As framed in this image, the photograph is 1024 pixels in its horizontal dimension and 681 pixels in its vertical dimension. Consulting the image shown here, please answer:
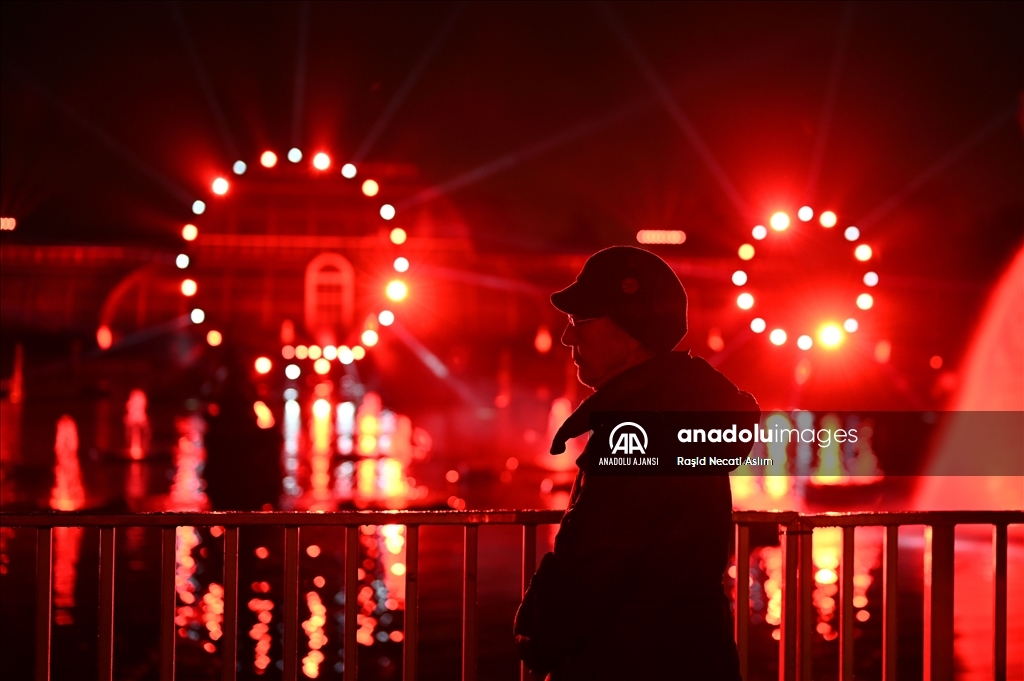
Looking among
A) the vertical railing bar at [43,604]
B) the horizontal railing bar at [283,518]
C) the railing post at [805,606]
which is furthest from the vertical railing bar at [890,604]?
the vertical railing bar at [43,604]

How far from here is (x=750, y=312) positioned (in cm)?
5906

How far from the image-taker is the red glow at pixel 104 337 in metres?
68.4

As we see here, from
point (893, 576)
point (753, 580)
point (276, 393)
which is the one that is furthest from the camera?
point (276, 393)

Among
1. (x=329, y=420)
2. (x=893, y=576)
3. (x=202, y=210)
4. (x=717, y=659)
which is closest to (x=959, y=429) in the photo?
(x=329, y=420)

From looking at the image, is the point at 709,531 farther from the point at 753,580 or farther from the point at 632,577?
the point at 753,580

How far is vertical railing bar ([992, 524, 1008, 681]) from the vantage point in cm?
488

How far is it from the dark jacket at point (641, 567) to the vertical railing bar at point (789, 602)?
1.45 m

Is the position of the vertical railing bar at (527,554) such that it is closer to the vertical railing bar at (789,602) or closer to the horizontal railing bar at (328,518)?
the horizontal railing bar at (328,518)

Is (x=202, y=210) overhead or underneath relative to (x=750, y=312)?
overhead

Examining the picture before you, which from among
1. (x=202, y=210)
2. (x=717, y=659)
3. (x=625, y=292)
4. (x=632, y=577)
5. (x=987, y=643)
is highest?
(x=202, y=210)

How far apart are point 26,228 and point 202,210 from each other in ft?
58.0

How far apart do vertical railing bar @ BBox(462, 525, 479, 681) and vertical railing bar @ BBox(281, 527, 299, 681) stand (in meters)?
0.69

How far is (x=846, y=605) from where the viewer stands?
4.74m

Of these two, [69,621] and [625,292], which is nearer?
[625,292]
